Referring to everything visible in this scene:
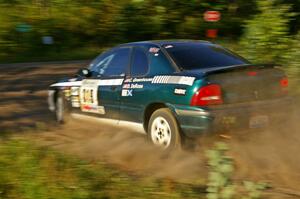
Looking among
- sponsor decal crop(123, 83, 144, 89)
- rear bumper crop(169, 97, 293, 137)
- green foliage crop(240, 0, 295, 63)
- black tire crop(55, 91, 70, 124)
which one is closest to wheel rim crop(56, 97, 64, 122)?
black tire crop(55, 91, 70, 124)

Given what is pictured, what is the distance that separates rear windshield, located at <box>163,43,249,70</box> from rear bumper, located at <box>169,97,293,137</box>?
696 mm

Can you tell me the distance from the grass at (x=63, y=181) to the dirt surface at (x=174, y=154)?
2.71ft

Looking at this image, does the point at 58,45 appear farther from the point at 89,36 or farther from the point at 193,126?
the point at 193,126

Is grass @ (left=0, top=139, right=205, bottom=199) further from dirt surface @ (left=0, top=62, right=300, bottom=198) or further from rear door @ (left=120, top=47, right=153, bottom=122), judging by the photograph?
rear door @ (left=120, top=47, right=153, bottom=122)

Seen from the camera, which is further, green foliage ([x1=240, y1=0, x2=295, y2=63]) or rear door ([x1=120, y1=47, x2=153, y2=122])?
green foliage ([x1=240, y1=0, x2=295, y2=63])

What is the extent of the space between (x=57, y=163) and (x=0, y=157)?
681 millimetres

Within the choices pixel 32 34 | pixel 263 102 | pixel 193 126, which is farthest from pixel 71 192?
pixel 32 34

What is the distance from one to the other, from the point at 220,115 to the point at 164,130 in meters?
0.86

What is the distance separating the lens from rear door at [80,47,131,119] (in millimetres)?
7984

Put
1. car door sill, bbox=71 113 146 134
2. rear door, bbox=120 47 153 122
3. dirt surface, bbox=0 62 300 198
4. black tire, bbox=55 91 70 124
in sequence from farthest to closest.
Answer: black tire, bbox=55 91 70 124 < car door sill, bbox=71 113 146 134 < rear door, bbox=120 47 153 122 < dirt surface, bbox=0 62 300 198

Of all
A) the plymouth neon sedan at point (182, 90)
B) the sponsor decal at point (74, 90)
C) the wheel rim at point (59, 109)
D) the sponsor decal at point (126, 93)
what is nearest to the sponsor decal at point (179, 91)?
the plymouth neon sedan at point (182, 90)

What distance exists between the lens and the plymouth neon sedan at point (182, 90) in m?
6.64

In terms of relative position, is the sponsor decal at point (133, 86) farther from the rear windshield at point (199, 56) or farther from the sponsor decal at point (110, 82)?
the rear windshield at point (199, 56)

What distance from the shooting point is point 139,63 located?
304 inches
